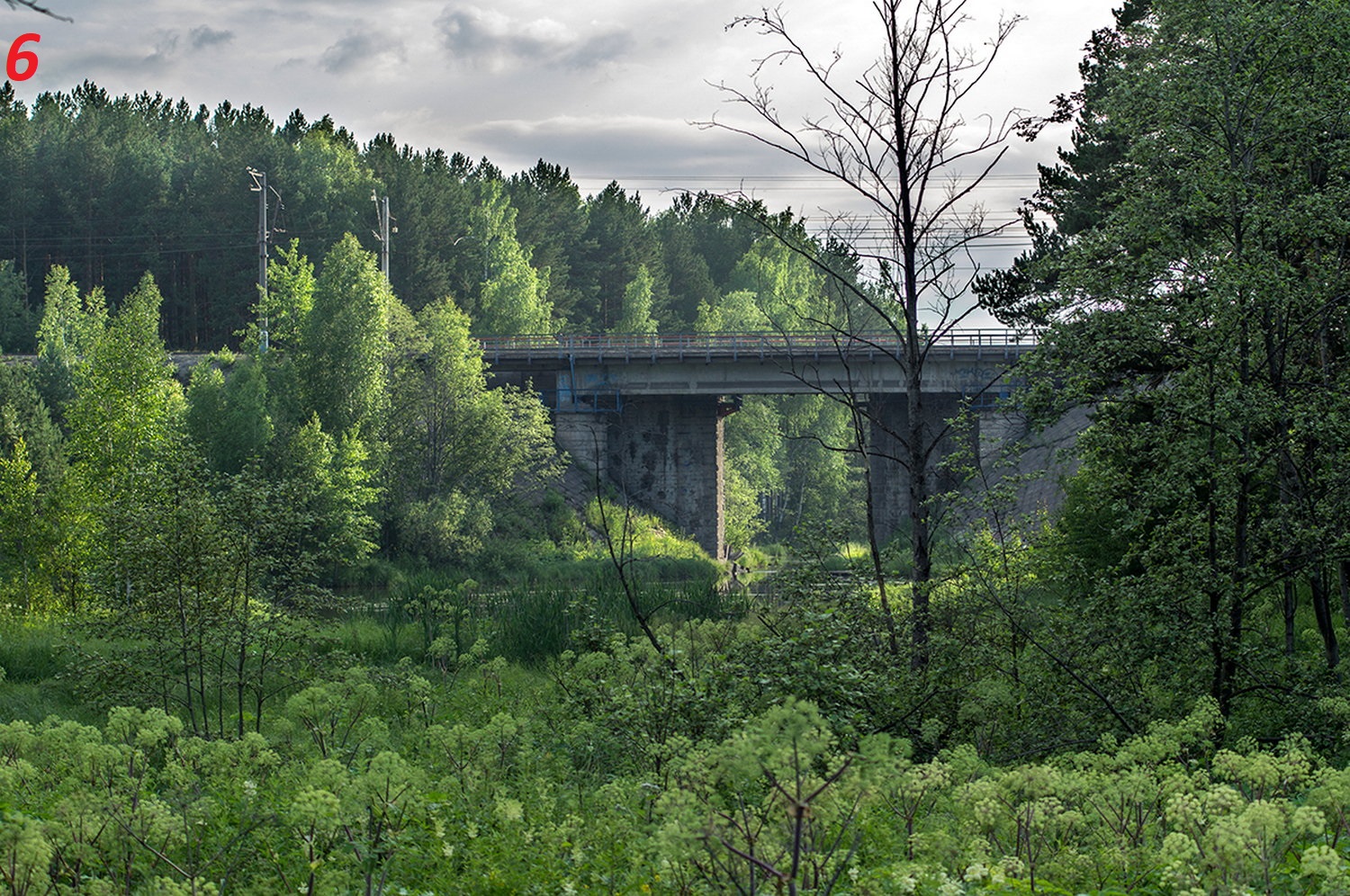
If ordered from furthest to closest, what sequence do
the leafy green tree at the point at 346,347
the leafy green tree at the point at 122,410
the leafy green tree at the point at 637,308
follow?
the leafy green tree at the point at 637,308 → the leafy green tree at the point at 346,347 → the leafy green tree at the point at 122,410

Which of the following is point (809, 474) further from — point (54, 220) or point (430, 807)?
point (430, 807)

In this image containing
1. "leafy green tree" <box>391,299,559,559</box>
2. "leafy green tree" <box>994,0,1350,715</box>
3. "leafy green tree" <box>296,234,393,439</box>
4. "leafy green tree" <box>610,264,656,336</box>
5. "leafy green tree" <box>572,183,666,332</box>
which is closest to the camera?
"leafy green tree" <box>994,0,1350,715</box>

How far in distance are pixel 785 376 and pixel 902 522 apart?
9.66 m

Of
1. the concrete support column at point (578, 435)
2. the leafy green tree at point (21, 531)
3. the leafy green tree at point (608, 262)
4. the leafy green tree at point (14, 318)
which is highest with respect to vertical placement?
the leafy green tree at point (608, 262)

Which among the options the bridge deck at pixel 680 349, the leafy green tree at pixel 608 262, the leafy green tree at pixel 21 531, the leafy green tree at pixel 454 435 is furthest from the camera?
the leafy green tree at pixel 608 262

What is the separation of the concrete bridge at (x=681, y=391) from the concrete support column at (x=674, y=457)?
0.04 metres

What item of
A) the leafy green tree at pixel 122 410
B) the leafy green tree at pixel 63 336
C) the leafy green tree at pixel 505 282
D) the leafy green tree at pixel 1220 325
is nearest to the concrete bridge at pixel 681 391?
the leafy green tree at pixel 505 282

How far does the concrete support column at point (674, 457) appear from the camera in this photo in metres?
54.5

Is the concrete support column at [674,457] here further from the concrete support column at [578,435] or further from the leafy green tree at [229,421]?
the leafy green tree at [229,421]

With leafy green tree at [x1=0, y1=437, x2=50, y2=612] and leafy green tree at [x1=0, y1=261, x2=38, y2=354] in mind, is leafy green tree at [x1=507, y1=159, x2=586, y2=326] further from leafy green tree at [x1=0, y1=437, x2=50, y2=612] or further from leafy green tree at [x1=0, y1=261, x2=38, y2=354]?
leafy green tree at [x1=0, y1=437, x2=50, y2=612]

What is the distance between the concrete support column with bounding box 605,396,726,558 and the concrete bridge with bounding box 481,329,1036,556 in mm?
38

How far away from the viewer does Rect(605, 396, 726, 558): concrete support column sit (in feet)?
179

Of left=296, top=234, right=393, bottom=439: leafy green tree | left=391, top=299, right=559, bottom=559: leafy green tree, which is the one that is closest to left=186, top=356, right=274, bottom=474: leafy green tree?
left=296, top=234, right=393, bottom=439: leafy green tree

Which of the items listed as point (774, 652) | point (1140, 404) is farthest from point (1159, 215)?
point (774, 652)
